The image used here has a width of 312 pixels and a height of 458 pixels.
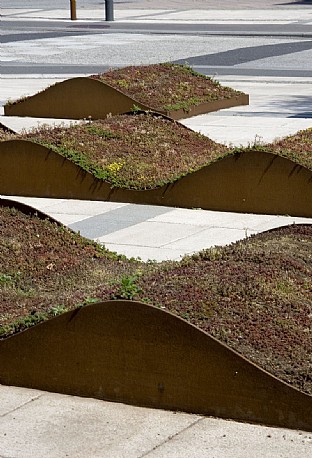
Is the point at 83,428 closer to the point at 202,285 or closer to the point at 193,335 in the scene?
the point at 193,335

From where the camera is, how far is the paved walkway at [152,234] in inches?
235

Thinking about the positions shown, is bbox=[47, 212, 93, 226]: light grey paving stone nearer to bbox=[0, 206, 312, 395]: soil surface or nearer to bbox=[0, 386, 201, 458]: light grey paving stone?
bbox=[0, 206, 312, 395]: soil surface

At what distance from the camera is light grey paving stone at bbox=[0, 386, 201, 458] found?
19.5ft

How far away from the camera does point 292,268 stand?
7566 millimetres

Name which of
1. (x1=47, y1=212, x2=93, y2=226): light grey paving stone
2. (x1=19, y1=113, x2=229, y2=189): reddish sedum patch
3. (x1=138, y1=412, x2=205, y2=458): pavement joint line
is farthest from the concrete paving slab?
(x1=19, y1=113, x2=229, y2=189): reddish sedum patch

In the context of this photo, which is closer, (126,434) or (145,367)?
(126,434)

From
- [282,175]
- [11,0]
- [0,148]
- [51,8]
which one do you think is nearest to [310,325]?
[282,175]

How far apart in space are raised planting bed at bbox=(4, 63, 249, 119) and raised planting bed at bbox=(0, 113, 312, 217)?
274 centimetres

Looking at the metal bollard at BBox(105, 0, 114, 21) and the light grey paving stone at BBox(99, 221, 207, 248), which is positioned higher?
the light grey paving stone at BBox(99, 221, 207, 248)

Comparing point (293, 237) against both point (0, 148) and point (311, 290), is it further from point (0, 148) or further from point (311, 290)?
point (0, 148)

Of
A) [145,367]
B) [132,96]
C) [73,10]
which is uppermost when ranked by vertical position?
[145,367]

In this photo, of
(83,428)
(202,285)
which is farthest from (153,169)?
(83,428)

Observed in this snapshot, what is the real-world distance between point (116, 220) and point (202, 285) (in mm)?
4594

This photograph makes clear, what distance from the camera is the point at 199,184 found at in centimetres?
1210
